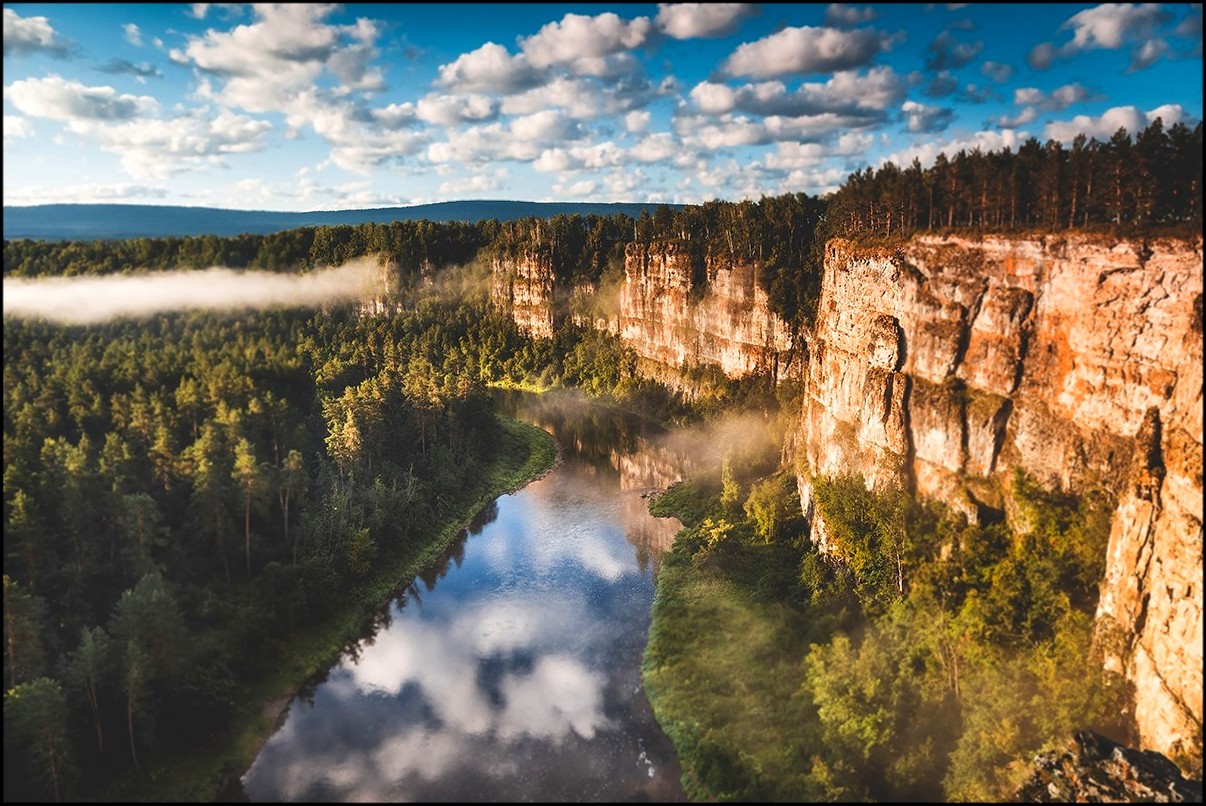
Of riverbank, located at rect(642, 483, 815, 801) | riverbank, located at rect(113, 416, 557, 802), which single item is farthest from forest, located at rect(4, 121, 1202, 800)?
riverbank, located at rect(113, 416, 557, 802)

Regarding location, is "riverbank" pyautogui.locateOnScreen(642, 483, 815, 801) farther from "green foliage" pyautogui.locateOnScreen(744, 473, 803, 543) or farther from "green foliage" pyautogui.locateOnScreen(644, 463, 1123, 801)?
"green foliage" pyautogui.locateOnScreen(744, 473, 803, 543)

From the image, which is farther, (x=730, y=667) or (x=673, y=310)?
(x=673, y=310)

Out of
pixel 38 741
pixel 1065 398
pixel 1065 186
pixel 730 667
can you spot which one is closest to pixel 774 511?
pixel 730 667

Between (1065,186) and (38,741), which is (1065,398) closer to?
(1065,186)

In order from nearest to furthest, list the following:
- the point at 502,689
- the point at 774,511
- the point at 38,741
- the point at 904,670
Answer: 1. the point at 38,741
2. the point at 904,670
3. the point at 502,689
4. the point at 774,511

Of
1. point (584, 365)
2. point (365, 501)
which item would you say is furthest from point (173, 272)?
point (584, 365)

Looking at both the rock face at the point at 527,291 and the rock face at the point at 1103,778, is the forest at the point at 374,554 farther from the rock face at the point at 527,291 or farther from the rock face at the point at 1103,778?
the rock face at the point at 527,291
